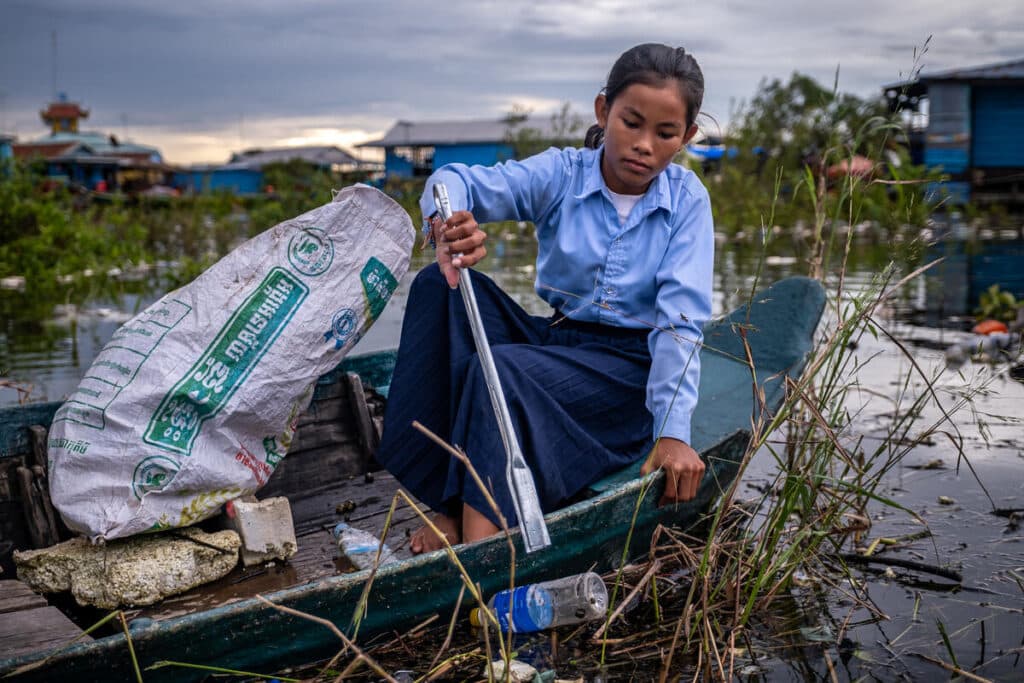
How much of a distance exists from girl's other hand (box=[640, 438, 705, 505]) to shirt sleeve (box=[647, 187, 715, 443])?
27 mm

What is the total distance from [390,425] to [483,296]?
0.45m

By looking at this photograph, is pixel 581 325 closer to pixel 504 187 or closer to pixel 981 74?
pixel 504 187

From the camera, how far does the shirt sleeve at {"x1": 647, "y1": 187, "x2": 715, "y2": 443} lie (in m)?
2.48

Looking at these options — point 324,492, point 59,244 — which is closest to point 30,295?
point 59,244

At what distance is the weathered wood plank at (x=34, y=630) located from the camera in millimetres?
1945

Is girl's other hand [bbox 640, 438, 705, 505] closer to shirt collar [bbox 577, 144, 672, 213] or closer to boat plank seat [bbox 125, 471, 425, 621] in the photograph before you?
shirt collar [bbox 577, 144, 672, 213]

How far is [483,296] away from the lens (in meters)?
2.68

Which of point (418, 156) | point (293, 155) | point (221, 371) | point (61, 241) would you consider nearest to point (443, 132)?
point (418, 156)

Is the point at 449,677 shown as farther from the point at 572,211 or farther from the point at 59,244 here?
the point at 59,244

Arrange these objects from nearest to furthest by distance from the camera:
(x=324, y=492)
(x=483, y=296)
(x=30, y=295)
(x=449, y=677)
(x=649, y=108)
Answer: (x=449, y=677)
(x=649, y=108)
(x=483, y=296)
(x=324, y=492)
(x=30, y=295)

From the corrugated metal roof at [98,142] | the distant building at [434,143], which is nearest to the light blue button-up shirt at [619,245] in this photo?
the distant building at [434,143]

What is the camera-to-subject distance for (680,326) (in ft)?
8.26

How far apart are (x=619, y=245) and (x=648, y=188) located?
0.19m

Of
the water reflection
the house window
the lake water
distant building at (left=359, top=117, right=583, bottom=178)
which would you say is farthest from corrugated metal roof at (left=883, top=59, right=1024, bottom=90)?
the house window
